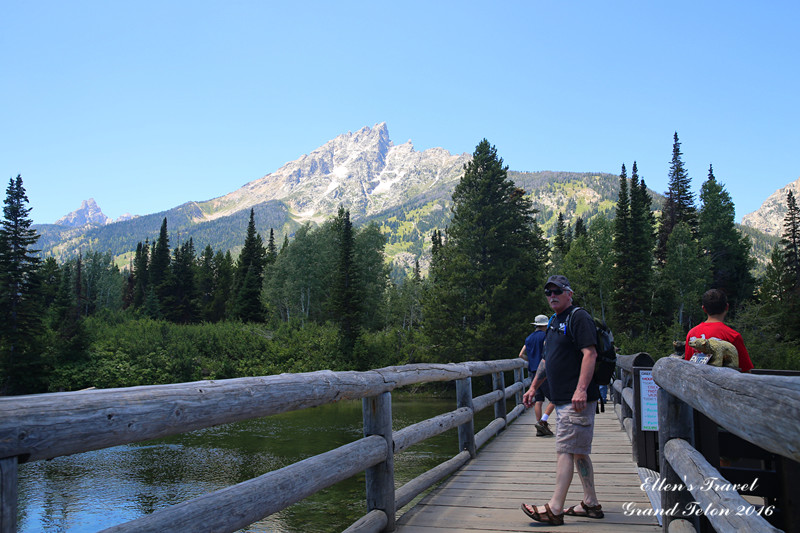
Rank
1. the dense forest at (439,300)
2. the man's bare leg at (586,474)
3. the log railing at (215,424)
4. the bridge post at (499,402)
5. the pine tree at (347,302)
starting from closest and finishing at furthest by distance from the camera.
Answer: the log railing at (215,424) < the man's bare leg at (586,474) < the bridge post at (499,402) < the dense forest at (439,300) < the pine tree at (347,302)

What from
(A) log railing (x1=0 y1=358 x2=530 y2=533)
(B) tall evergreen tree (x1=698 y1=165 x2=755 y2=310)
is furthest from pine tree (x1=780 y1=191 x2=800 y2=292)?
(A) log railing (x1=0 y1=358 x2=530 y2=533)

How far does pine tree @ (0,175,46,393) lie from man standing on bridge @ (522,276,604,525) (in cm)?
4195

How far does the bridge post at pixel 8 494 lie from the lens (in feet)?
5.21

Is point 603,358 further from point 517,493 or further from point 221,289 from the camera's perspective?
point 221,289

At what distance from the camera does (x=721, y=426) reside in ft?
7.49

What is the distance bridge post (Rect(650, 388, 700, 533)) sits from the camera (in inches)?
127

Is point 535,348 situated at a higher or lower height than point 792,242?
lower

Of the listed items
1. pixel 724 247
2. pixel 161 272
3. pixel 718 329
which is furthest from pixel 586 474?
pixel 161 272

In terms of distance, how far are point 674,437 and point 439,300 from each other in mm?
34697


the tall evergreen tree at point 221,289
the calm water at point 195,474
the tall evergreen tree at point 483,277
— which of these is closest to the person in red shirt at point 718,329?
the calm water at point 195,474

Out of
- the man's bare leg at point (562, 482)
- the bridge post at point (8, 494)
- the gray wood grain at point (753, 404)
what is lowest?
the man's bare leg at point (562, 482)

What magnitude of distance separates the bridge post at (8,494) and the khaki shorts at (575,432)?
11.5ft

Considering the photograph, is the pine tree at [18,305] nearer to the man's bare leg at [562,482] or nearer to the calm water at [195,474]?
the calm water at [195,474]

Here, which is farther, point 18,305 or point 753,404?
point 18,305
